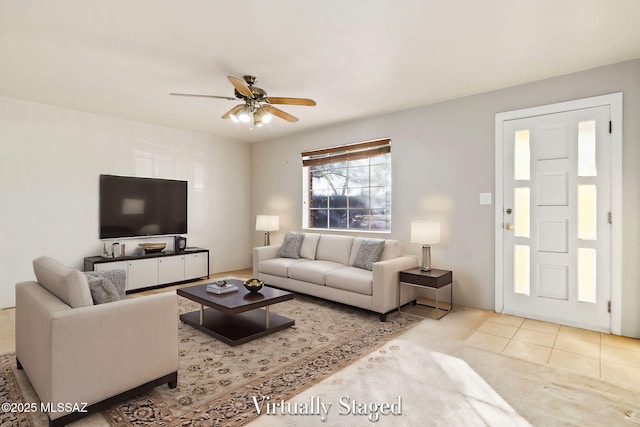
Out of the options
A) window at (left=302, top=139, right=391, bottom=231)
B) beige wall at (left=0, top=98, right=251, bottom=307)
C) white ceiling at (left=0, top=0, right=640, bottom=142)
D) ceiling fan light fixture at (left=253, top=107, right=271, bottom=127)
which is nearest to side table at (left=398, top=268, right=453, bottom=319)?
window at (left=302, top=139, right=391, bottom=231)

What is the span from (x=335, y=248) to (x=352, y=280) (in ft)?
3.38

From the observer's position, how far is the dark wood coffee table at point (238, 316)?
2955mm

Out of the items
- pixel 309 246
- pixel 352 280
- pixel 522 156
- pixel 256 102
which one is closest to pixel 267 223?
pixel 309 246

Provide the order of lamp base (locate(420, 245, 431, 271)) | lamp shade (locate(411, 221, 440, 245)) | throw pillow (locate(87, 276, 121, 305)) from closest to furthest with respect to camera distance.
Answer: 1. throw pillow (locate(87, 276, 121, 305))
2. lamp shade (locate(411, 221, 440, 245))
3. lamp base (locate(420, 245, 431, 271))

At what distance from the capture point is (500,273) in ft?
12.5

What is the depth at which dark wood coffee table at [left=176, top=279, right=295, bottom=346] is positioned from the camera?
Answer: 296 cm

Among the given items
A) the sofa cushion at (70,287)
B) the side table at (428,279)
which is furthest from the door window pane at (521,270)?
the sofa cushion at (70,287)

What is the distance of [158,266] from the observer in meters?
5.05

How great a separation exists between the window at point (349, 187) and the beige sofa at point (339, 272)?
582 millimetres

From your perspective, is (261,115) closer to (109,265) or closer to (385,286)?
(385,286)

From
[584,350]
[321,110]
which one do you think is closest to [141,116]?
[321,110]

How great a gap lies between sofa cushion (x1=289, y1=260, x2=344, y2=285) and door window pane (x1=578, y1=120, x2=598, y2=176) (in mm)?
2840

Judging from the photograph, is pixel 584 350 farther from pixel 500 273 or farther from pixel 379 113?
pixel 379 113

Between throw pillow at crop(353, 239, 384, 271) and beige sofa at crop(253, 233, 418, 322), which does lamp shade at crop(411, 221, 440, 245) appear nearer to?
beige sofa at crop(253, 233, 418, 322)
